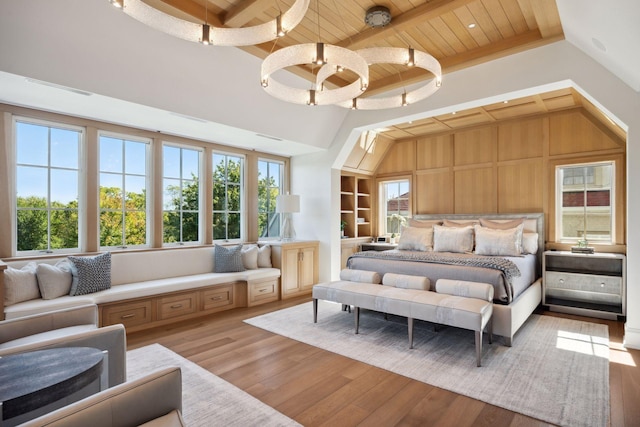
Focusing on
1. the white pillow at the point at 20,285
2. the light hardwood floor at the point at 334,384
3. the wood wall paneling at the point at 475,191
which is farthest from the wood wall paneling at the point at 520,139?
the white pillow at the point at 20,285

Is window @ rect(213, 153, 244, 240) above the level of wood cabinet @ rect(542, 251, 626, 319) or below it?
above

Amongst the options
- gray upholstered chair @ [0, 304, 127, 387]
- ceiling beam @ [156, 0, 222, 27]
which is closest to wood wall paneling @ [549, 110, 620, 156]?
ceiling beam @ [156, 0, 222, 27]

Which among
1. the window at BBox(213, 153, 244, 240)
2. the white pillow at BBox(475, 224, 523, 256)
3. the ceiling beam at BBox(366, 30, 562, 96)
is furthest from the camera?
the window at BBox(213, 153, 244, 240)

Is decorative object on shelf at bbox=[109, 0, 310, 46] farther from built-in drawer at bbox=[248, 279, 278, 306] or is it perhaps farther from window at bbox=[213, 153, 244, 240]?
built-in drawer at bbox=[248, 279, 278, 306]

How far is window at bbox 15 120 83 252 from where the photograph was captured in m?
3.64

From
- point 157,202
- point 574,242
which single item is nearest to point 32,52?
point 157,202

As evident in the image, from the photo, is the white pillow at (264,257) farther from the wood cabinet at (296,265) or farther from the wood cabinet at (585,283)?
the wood cabinet at (585,283)

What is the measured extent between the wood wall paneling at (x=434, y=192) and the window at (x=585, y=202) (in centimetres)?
164

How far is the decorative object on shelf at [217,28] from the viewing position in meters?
2.05

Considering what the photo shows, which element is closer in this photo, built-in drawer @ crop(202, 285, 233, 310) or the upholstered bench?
the upholstered bench

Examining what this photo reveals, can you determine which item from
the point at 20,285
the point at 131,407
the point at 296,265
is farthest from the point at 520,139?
the point at 20,285

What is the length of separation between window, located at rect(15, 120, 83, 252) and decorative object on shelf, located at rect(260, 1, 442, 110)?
2.81 metres

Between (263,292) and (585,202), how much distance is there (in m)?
4.97

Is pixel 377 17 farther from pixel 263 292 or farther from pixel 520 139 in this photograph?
pixel 263 292
